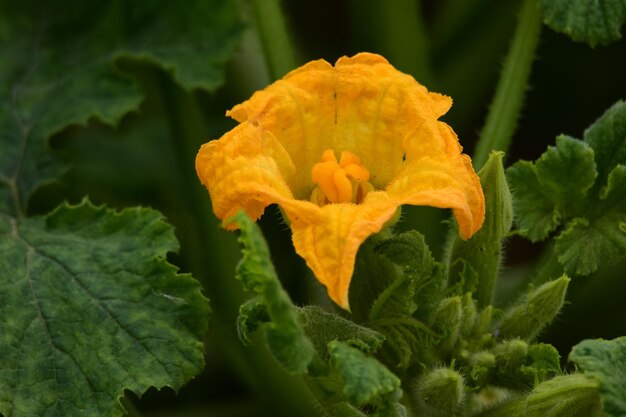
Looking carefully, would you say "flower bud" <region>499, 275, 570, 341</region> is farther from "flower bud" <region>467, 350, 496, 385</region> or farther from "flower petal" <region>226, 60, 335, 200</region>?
"flower petal" <region>226, 60, 335, 200</region>

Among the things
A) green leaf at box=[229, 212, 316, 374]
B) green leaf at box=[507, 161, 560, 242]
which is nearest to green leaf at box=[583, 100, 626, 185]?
green leaf at box=[507, 161, 560, 242]

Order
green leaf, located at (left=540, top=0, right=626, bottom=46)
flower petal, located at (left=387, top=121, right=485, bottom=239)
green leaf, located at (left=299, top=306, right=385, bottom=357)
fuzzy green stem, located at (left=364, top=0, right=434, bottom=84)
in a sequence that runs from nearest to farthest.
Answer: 1. flower petal, located at (left=387, top=121, right=485, bottom=239)
2. green leaf, located at (left=299, top=306, right=385, bottom=357)
3. green leaf, located at (left=540, top=0, right=626, bottom=46)
4. fuzzy green stem, located at (left=364, top=0, right=434, bottom=84)

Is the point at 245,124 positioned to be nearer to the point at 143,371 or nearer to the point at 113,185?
the point at 143,371

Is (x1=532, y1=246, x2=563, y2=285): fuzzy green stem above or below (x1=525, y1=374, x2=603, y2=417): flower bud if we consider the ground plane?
above

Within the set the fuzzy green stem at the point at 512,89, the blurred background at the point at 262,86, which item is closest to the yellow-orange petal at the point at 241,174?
the blurred background at the point at 262,86

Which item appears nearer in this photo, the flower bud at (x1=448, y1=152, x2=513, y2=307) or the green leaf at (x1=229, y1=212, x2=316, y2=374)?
the green leaf at (x1=229, y1=212, x2=316, y2=374)

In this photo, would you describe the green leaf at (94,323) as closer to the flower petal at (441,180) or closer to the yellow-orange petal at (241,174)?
the yellow-orange petal at (241,174)

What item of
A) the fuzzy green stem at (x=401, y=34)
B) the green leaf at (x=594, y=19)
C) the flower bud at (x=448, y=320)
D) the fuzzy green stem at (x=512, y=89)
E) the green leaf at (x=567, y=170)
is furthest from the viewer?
the fuzzy green stem at (x=401, y=34)
